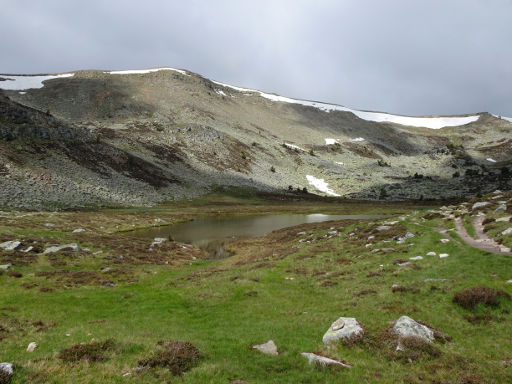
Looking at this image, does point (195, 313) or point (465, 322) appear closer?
point (465, 322)

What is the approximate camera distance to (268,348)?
12945 mm

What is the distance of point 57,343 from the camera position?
44.8ft

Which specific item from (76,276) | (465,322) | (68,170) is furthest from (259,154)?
(465,322)

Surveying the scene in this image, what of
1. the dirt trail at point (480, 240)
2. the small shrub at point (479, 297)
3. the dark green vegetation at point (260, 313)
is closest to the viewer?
the dark green vegetation at point (260, 313)

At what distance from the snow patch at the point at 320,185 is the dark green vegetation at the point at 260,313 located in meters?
109

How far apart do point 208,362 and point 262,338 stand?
314 centimetres

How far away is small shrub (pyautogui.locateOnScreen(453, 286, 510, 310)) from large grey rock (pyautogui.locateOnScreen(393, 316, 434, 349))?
11.8 feet

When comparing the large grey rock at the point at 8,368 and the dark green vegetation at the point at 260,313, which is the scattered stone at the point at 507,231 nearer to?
the dark green vegetation at the point at 260,313

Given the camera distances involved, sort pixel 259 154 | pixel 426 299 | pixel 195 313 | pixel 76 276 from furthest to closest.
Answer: pixel 259 154, pixel 76 276, pixel 195 313, pixel 426 299

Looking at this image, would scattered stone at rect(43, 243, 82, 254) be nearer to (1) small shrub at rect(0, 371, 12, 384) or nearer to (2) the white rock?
(1) small shrub at rect(0, 371, 12, 384)

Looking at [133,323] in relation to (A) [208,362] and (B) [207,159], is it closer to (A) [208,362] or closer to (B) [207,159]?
(A) [208,362]

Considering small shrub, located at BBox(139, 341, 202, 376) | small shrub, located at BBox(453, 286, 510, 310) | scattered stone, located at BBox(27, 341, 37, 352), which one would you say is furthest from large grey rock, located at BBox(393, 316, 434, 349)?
scattered stone, located at BBox(27, 341, 37, 352)

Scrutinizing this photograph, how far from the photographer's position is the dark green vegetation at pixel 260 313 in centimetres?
1078

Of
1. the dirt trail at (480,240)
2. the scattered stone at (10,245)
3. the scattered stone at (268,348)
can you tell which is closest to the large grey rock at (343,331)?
the scattered stone at (268,348)
